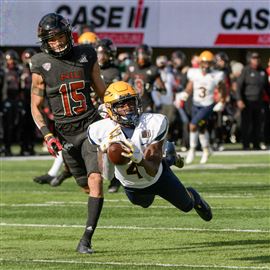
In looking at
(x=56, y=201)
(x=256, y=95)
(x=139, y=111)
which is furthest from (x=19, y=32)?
(x=139, y=111)

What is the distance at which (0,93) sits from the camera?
64.5 ft

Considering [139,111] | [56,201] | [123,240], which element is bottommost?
[56,201]

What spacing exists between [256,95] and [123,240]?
502 inches

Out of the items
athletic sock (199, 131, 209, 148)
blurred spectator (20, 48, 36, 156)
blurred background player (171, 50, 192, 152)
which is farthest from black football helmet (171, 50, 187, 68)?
athletic sock (199, 131, 209, 148)

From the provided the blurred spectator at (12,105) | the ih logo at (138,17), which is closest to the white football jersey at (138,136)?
the blurred spectator at (12,105)

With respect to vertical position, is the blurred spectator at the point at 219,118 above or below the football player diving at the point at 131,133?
below

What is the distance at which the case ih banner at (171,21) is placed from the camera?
910 inches

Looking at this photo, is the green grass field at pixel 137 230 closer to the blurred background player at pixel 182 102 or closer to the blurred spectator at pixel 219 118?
the blurred spectator at pixel 219 118

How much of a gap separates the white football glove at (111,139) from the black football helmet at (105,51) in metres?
5.31

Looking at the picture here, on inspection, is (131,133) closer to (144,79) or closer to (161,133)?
(161,133)

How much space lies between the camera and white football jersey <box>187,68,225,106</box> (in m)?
17.6

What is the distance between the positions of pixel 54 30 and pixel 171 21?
49.8 feet

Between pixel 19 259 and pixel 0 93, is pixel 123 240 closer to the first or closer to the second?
pixel 19 259

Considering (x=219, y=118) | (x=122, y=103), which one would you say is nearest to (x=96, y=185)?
(x=122, y=103)
